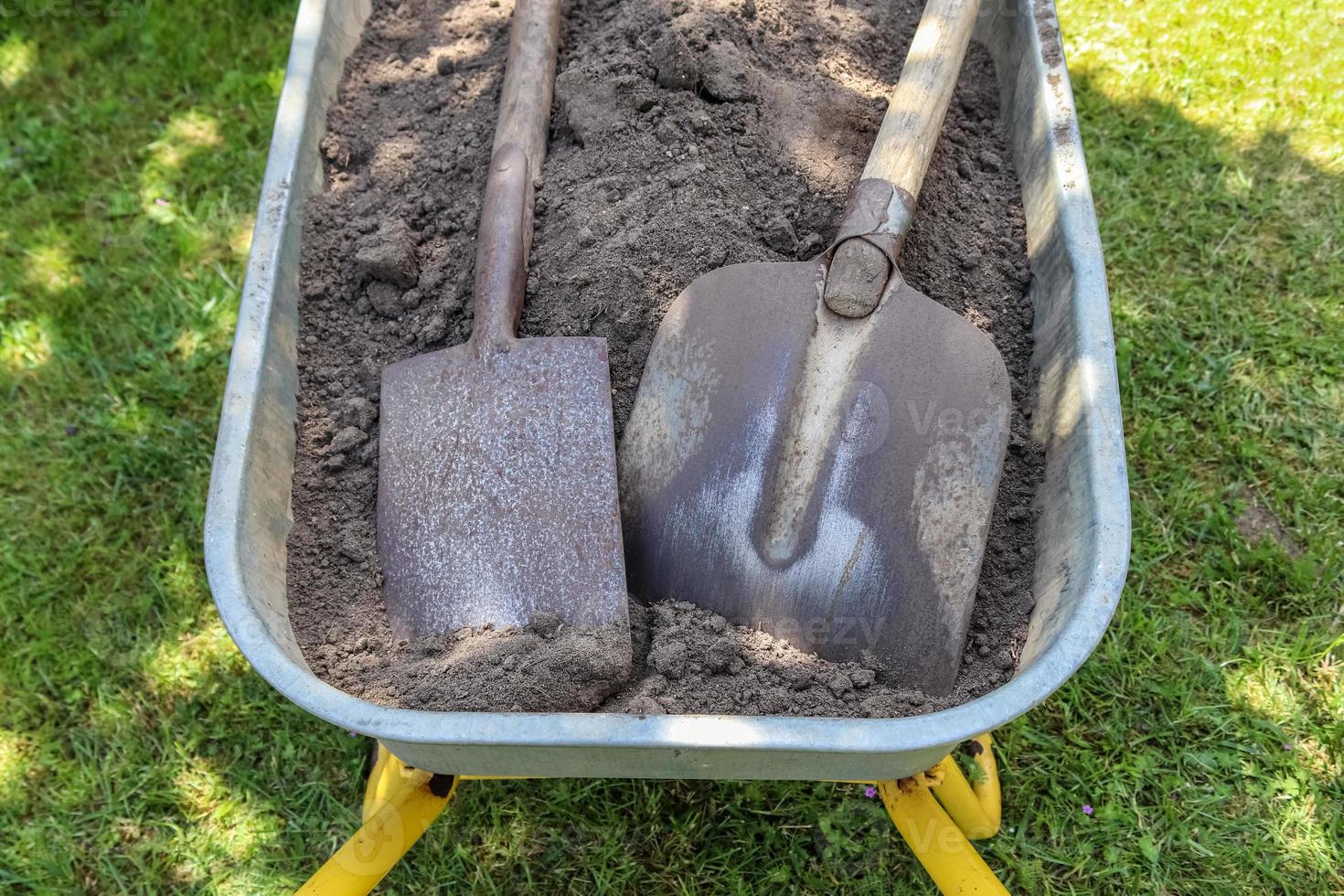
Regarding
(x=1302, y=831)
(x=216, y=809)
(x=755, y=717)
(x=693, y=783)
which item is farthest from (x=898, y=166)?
(x=216, y=809)

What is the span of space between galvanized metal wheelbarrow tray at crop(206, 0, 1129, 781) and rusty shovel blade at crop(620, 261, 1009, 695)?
0.14 meters

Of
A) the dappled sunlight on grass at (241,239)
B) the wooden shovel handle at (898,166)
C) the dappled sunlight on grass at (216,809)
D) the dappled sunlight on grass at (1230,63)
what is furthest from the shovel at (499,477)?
the dappled sunlight on grass at (1230,63)

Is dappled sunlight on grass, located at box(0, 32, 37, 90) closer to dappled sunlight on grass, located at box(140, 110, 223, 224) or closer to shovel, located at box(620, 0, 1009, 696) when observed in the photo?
dappled sunlight on grass, located at box(140, 110, 223, 224)

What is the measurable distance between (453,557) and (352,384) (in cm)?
42

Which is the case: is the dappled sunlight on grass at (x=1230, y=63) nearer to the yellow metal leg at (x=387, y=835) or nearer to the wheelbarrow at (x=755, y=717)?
the wheelbarrow at (x=755, y=717)

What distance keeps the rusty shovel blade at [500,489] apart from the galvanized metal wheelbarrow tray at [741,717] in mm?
193

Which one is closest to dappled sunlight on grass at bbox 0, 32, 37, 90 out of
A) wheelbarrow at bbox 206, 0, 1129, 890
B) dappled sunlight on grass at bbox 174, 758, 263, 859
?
wheelbarrow at bbox 206, 0, 1129, 890

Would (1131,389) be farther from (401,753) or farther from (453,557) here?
(401,753)

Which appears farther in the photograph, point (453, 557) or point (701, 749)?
point (453, 557)

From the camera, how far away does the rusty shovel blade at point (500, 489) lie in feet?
4.72

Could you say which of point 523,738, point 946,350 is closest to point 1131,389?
point 946,350

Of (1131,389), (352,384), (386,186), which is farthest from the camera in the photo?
(1131,389)

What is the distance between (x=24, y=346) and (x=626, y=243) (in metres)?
1.97

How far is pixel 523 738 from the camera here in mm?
1064
